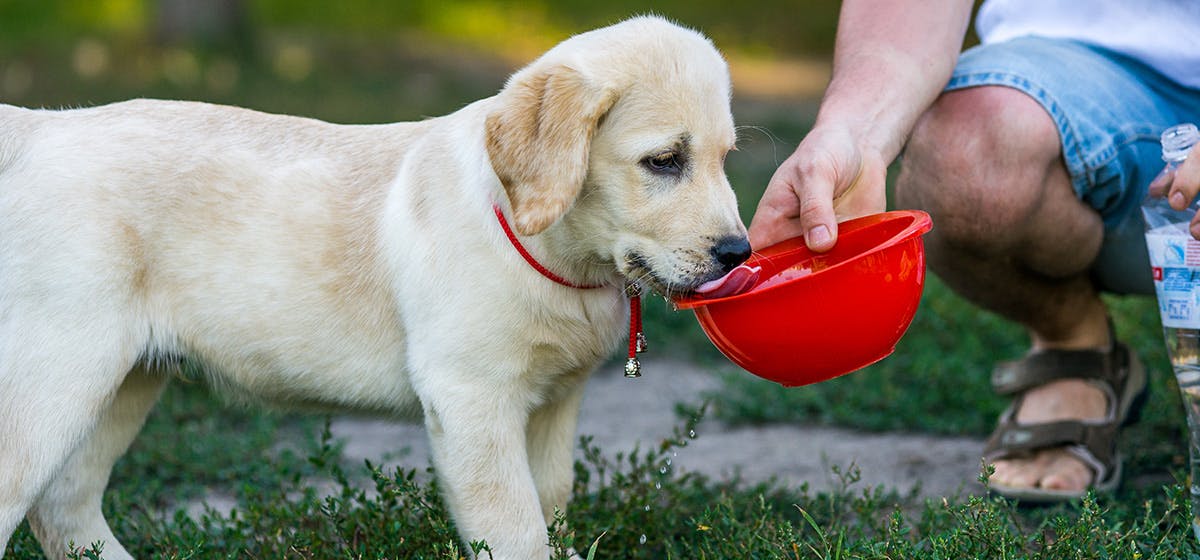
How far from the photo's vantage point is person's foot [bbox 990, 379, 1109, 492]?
3.35 metres

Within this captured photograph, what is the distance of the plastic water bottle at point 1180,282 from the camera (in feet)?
8.66

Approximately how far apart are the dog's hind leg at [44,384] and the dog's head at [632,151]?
882 millimetres

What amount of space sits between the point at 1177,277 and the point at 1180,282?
0.01 metres

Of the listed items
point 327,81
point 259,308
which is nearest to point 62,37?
point 327,81

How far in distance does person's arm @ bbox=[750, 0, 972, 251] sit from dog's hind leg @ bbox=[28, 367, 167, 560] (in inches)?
57.5

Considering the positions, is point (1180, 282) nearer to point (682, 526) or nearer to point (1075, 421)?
point (1075, 421)

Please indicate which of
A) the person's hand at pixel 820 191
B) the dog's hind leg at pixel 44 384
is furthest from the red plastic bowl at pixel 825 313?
the dog's hind leg at pixel 44 384

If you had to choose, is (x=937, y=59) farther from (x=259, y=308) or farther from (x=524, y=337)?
(x=259, y=308)

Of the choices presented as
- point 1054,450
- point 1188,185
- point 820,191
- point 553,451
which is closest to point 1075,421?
point 1054,450

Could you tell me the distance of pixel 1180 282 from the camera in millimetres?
2654

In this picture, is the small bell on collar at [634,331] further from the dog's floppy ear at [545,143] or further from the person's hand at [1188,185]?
the person's hand at [1188,185]

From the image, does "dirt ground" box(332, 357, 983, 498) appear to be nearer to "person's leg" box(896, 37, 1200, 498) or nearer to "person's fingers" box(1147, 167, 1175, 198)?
"person's leg" box(896, 37, 1200, 498)

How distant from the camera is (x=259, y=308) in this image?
2.76 m

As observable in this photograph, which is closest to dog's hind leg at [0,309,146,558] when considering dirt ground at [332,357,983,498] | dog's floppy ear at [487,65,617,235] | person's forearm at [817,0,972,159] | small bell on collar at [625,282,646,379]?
dog's floppy ear at [487,65,617,235]
